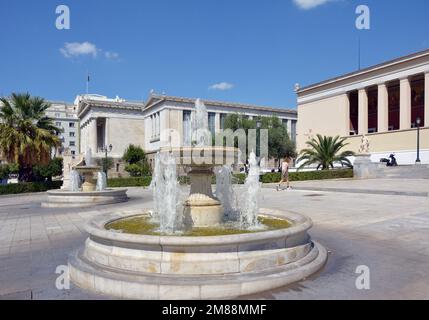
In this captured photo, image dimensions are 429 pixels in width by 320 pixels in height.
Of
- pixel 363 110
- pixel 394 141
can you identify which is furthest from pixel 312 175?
pixel 363 110

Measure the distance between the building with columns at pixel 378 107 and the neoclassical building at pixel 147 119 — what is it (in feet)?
41.5

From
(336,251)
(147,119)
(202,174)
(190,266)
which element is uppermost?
(147,119)

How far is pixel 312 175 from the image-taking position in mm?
25016

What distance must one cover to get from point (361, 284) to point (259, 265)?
1283mm

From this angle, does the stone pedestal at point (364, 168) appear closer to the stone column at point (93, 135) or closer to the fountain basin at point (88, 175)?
the fountain basin at point (88, 175)

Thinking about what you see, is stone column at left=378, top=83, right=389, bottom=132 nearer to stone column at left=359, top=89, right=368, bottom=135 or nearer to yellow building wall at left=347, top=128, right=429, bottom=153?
yellow building wall at left=347, top=128, right=429, bottom=153

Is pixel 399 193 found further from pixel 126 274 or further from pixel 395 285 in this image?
pixel 126 274

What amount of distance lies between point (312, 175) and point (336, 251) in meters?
20.0

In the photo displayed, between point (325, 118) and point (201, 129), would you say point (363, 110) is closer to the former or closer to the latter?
point (325, 118)

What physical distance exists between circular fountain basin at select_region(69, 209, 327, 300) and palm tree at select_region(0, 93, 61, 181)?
19207mm

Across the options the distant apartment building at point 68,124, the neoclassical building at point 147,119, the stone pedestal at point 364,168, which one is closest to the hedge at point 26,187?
the stone pedestal at point 364,168

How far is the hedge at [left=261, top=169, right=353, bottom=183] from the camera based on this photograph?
24547 mm

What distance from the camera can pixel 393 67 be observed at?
35.6m
